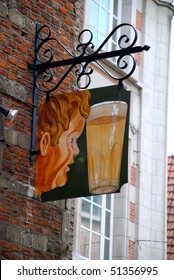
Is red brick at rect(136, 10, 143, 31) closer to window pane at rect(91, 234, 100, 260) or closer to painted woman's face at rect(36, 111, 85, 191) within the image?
window pane at rect(91, 234, 100, 260)

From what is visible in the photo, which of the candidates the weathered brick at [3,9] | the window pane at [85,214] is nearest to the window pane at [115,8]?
the window pane at [85,214]

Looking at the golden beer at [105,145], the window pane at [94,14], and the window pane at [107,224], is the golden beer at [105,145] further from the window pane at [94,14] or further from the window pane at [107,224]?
the window pane at [94,14]

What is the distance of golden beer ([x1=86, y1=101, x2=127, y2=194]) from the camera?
451 inches

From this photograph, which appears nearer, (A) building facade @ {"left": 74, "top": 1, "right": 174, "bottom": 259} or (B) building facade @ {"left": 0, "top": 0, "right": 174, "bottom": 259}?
(B) building facade @ {"left": 0, "top": 0, "right": 174, "bottom": 259}

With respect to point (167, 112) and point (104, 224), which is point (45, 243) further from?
point (167, 112)

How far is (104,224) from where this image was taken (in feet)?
61.4

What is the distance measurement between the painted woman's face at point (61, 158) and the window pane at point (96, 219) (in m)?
6.34

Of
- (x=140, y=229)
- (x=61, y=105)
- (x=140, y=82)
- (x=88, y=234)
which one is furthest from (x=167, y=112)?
(x=61, y=105)

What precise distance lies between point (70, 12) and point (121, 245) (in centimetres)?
649

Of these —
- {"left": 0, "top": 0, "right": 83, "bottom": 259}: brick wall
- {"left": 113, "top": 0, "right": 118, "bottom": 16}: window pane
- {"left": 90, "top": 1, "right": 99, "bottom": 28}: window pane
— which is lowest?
{"left": 0, "top": 0, "right": 83, "bottom": 259}: brick wall

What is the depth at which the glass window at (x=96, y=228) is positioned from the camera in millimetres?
18000

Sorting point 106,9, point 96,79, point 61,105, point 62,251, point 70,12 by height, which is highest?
point 106,9

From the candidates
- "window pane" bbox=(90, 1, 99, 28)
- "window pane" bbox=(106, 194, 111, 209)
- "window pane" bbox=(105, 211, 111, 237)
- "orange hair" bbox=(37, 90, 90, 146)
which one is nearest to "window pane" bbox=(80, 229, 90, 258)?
"window pane" bbox=(105, 211, 111, 237)

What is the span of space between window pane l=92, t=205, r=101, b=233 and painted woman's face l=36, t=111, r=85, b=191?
634 cm
